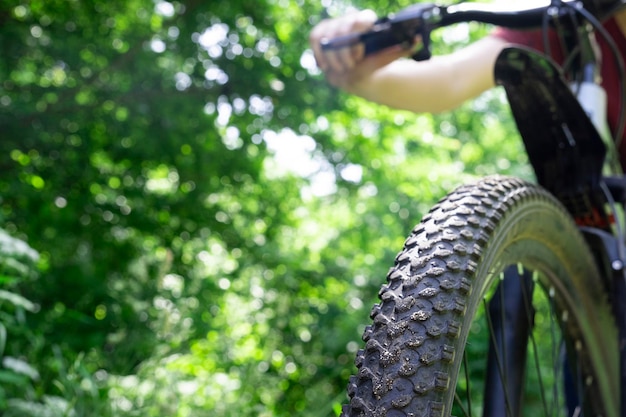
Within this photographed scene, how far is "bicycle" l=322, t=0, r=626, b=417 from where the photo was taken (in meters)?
0.72

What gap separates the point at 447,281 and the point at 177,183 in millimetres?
2622

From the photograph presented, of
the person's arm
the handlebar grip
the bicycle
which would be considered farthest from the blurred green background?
the bicycle

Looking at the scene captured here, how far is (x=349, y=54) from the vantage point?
148 centimetres

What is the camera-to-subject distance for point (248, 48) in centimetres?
301

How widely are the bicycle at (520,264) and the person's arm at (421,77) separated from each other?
78mm

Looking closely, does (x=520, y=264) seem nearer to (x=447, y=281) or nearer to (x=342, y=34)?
(x=447, y=281)

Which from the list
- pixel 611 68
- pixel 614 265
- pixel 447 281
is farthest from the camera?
pixel 611 68

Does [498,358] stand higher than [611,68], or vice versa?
[611,68]

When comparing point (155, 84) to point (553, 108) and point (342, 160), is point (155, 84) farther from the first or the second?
point (553, 108)

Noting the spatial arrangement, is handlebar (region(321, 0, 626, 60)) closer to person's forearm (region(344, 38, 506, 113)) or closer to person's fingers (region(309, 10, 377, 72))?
person's fingers (region(309, 10, 377, 72))

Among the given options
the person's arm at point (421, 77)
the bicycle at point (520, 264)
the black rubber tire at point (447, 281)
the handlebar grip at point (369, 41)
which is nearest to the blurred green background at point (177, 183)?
the person's arm at point (421, 77)

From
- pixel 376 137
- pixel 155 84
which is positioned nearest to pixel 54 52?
pixel 155 84

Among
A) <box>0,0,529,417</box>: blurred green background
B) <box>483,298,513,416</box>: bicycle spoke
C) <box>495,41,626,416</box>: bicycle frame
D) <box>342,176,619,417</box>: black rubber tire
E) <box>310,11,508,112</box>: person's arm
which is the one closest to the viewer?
<box>342,176,619,417</box>: black rubber tire

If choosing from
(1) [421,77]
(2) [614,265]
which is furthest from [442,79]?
(2) [614,265]
